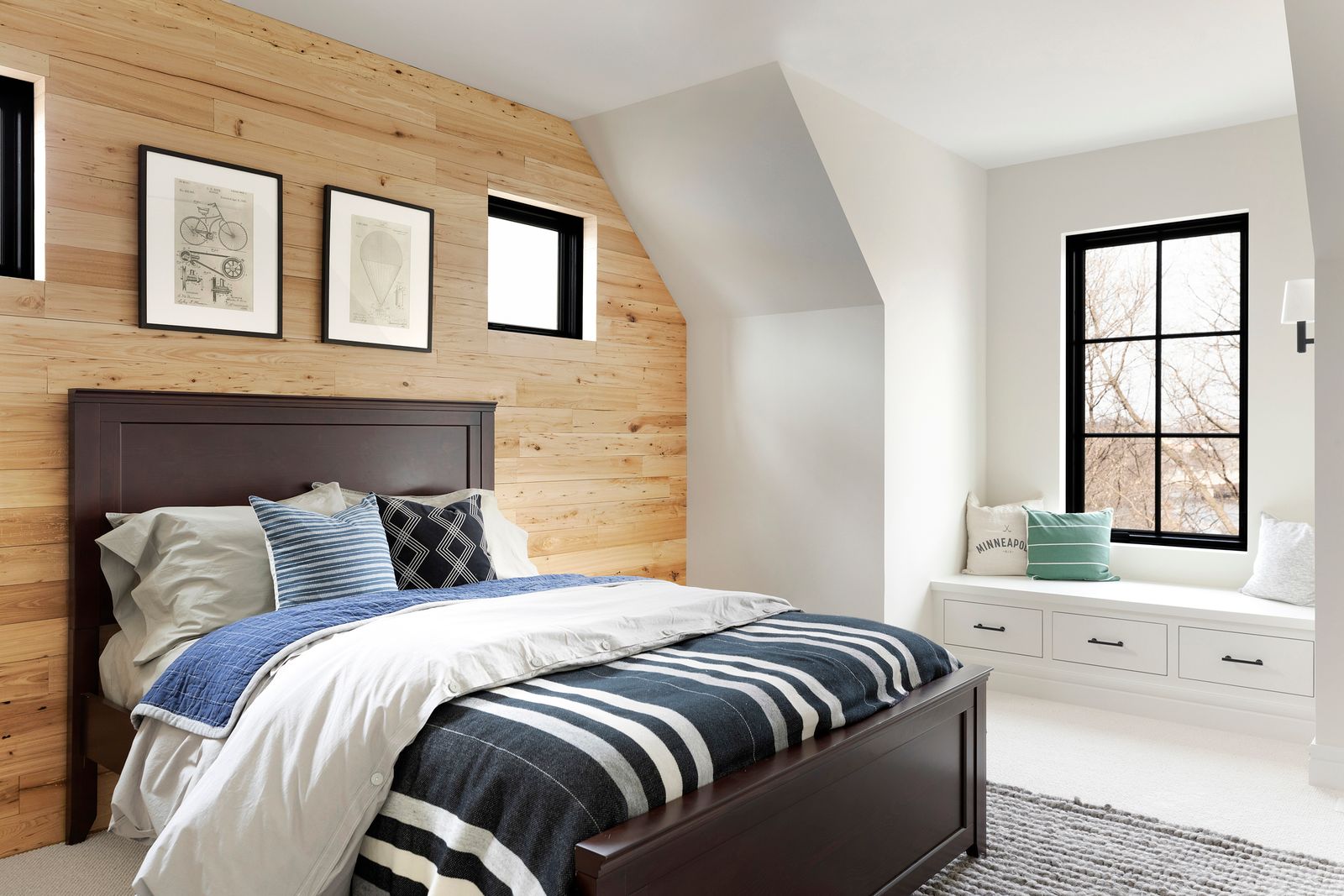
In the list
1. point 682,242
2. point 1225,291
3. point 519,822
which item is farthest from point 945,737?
point 1225,291

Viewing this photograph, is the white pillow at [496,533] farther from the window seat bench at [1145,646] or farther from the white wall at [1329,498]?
the white wall at [1329,498]

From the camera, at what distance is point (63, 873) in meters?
2.45

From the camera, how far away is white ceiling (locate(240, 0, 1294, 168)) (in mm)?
2973

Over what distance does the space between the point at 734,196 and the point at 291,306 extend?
5.79 feet

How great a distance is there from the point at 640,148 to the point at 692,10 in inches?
38.7

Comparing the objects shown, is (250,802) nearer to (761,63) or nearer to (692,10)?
(692,10)

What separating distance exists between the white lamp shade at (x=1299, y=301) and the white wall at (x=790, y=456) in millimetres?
1433

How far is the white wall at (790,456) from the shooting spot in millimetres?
4082

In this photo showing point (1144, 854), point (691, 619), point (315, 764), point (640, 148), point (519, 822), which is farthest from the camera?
point (640, 148)

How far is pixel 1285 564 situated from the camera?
12.4 ft

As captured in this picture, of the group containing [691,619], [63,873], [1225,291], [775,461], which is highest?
[1225,291]

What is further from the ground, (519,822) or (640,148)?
(640,148)

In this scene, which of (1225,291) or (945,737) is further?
(1225,291)

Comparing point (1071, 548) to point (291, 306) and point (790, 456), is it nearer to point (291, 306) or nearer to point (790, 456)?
point (790, 456)
